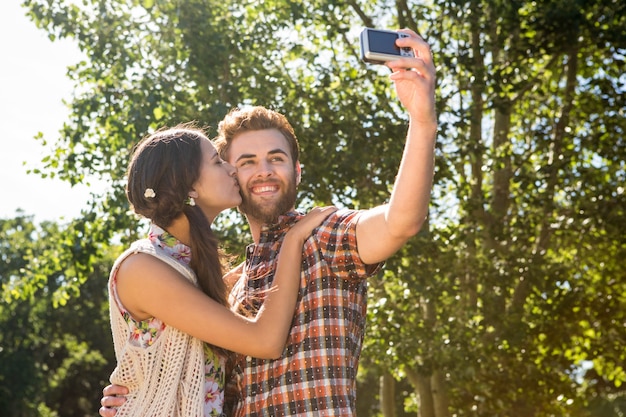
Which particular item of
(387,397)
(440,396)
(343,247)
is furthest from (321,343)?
(387,397)

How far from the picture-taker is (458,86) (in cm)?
1170

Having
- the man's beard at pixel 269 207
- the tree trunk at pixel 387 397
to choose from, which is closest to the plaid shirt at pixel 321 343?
the man's beard at pixel 269 207

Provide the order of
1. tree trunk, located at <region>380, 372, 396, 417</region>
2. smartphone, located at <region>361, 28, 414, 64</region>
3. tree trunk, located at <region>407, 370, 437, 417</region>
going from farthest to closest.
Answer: tree trunk, located at <region>380, 372, 396, 417</region>
tree trunk, located at <region>407, 370, 437, 417</region>
smartphone, located at <region>361, 28, 414, 64</region>

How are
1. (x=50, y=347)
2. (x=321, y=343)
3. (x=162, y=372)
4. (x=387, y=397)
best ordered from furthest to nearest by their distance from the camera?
(x=50, y=347) → (x=387, y=397) → (x=162, y=372) → (x=321, y=343)

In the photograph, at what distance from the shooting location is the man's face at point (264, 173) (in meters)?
3.84

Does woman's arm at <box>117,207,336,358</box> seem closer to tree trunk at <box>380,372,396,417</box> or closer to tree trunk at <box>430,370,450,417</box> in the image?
tree trunk at <box>430,370,450,417</box>

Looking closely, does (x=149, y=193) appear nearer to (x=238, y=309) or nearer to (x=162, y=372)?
(x=238, y=309)

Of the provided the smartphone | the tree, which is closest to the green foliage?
the smartphone

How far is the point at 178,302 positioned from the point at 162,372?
275 mm

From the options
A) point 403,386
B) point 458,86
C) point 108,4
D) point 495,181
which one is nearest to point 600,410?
point 403,386

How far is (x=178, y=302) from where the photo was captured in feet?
11.1

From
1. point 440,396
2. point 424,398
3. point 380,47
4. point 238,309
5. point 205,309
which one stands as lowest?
point 205,309

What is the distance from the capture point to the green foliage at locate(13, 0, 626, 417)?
10.7m

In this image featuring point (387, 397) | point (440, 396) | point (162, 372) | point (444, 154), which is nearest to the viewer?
point (162, 372)
